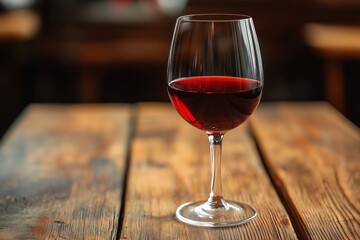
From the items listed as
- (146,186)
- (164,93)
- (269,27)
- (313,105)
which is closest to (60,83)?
(164,93)

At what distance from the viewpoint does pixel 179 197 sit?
1139 millimetres

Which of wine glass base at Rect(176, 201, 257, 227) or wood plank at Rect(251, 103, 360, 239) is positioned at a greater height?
wine glass base at Rect(176, 201, 257, 227)

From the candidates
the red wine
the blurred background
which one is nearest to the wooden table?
the red wine

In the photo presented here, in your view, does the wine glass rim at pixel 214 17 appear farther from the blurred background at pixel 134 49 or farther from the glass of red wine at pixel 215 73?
the blurred background at pixel 134 49

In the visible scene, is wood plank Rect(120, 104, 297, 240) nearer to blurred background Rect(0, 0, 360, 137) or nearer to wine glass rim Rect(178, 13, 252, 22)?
wine glass rim Rect(178, 13, 252, 22)

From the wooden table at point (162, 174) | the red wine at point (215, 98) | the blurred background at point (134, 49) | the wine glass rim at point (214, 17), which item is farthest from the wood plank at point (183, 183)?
the blurred background at point (134, 49)

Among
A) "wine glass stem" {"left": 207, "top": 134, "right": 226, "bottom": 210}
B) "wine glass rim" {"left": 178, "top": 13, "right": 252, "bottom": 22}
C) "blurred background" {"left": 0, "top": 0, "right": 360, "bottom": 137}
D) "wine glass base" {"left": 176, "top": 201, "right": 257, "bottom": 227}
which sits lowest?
"blurred background" {"left": 0, "top": 0, "right": 360, "bottom": 137}

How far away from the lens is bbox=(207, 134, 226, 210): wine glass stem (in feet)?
3.41

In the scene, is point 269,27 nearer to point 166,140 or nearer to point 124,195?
point 166,140

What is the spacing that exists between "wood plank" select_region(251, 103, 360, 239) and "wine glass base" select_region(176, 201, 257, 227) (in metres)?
0.07

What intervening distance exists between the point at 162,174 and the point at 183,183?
0.07 metres

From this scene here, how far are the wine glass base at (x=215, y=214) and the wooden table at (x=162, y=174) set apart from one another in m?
0.01

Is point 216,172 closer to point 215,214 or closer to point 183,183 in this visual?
point 215,214

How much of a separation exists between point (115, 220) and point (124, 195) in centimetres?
12
